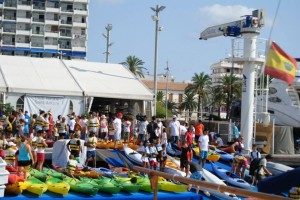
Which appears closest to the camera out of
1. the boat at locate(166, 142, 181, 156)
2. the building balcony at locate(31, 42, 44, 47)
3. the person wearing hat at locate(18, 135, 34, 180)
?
the person wearing hat at locate(18, 135, 34, 180)

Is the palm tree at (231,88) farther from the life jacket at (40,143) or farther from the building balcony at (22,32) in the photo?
the life jacket at (40,143)

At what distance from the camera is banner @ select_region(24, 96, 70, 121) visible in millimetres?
26688

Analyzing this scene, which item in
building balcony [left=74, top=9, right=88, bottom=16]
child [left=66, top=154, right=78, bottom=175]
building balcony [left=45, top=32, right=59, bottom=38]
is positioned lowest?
child [left=66, top=154, right=78, bottom=175]

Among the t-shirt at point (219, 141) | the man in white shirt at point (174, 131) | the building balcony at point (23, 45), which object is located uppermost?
the building balcony at point (23, 45)

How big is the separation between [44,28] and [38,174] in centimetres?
6679

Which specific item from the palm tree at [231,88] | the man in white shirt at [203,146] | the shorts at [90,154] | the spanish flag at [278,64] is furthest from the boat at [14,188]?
the palm tree at [231,88]

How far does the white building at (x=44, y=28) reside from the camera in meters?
77.8

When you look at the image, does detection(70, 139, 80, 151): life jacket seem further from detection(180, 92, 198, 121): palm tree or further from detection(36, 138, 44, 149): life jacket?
detection(180, 92, 198, 121): palm tree

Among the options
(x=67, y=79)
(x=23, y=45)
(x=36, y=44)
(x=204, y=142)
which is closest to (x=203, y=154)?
(x=204, y=142)

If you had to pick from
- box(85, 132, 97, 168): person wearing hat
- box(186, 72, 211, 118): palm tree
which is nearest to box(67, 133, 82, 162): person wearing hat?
box(85, 132, 97, 168): person wearing hat

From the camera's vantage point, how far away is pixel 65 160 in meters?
19.1

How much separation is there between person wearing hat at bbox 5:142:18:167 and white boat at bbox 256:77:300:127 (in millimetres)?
15781

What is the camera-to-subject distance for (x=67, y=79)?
29.4 meters

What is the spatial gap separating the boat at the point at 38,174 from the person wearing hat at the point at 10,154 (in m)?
0.66
